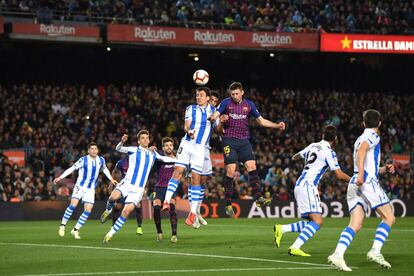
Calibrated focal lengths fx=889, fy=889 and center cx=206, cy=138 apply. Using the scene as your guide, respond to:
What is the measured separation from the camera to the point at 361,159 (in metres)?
12.7

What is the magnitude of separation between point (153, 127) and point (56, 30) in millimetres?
6148

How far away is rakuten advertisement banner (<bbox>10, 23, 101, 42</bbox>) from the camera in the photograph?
3953 cm

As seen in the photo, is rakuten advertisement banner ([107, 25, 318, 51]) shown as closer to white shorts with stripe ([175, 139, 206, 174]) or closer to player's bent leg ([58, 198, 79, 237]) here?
player's bent leg ([58, 198, 79, 237])

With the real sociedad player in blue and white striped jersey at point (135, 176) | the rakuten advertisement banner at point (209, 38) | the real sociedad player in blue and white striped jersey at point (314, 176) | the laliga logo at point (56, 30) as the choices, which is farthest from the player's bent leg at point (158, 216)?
the rakuten advertisement banner at point (209, 38)

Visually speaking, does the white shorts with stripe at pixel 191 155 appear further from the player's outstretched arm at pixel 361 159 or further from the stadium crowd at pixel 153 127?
the stadium crowd at pixel 153 127

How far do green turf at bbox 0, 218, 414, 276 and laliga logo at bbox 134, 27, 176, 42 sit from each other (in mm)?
20665

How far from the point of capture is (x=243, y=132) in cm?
1931

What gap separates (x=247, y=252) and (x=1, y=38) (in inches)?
1036

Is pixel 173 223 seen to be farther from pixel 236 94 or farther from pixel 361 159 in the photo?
pixel 361 159

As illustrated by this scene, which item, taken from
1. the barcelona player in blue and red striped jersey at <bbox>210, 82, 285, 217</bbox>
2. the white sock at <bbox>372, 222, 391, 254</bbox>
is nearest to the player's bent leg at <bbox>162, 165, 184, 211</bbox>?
the barcelona player in blue and red striped jersey at <bbox>210, 82, 285, 217</bbox>

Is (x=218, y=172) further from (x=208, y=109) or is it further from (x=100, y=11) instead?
(x=208, y=109)

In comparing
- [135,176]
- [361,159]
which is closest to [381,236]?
[361,159]

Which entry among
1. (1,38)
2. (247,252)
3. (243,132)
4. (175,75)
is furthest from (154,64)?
(247,252)

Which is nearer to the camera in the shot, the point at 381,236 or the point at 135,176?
the point at 381,236
